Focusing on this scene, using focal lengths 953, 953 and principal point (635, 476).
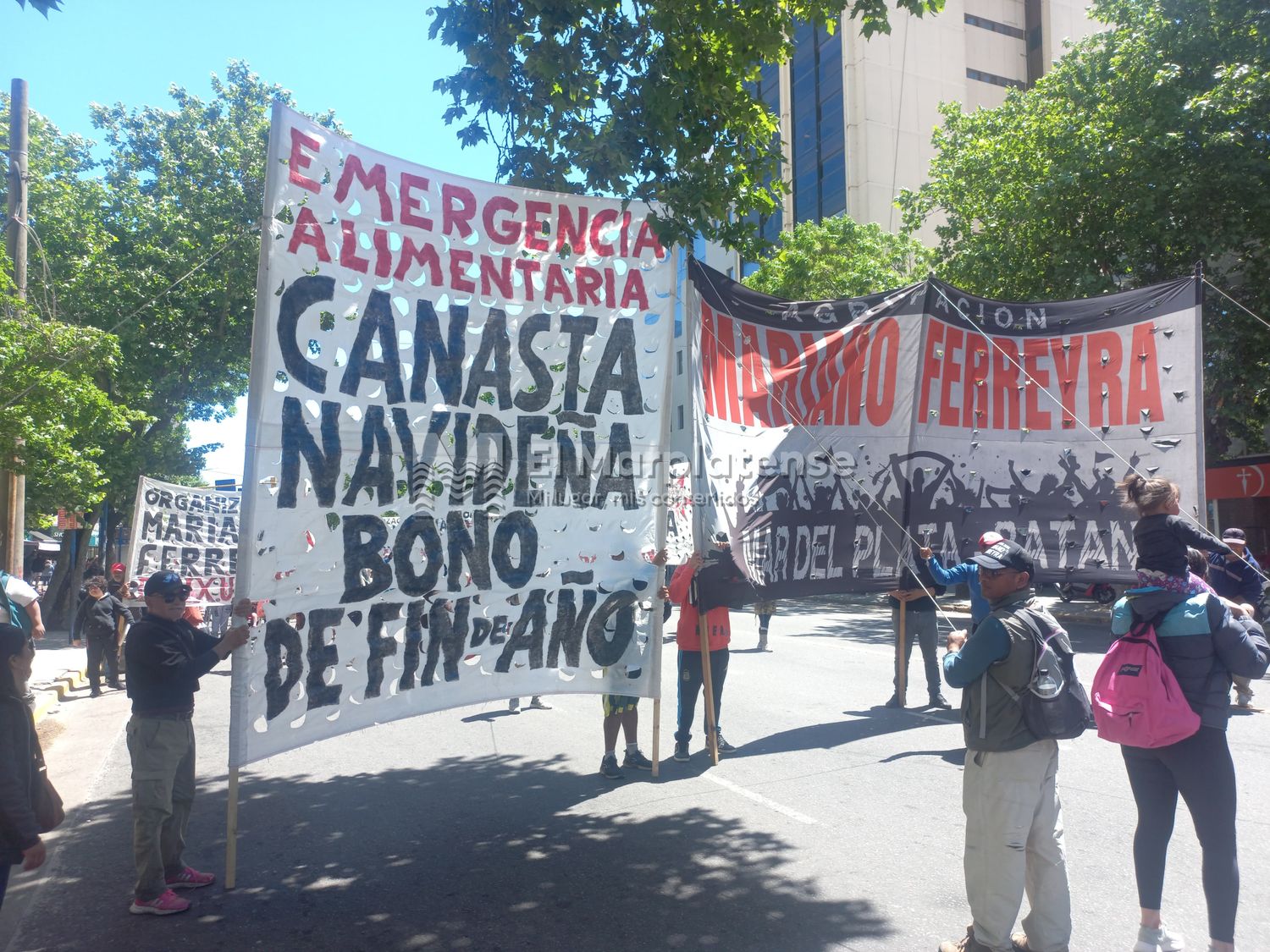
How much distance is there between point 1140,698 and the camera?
394 cm

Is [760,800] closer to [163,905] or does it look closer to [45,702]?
[163,905]

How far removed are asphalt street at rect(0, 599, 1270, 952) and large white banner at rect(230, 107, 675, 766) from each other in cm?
90

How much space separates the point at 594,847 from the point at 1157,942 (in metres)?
2.92

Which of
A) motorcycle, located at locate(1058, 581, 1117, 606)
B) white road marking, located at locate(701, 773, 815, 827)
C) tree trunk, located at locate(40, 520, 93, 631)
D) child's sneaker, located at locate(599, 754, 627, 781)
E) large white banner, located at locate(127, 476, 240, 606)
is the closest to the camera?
white road marking, located at locate(701, 773, 815, 827)

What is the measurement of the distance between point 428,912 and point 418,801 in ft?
6.63

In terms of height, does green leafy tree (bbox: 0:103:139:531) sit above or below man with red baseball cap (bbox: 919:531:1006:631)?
above

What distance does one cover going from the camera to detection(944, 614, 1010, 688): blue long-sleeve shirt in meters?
3.81

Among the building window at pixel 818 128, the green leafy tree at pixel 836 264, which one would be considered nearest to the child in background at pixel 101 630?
the green leafy tree at pixel 836 264

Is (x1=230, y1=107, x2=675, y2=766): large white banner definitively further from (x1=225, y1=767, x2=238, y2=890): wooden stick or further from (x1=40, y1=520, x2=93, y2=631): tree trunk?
(x1=40, y1=520, x2=93, y2=631): tree trunk

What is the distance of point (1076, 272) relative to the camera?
65.1 ft

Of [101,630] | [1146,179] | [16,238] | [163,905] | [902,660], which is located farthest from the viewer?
[1146,179]

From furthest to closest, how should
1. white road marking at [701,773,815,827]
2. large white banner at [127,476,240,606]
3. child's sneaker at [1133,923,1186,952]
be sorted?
1. large white banner at [127,476,240,606]
2. white road marking at [701,773,815,827]
3. child's sneaker at [1133,923,1186,952]

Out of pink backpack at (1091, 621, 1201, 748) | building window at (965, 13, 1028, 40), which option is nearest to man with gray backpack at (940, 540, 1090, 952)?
pink backpack at (1091, 621, 1201, 748)

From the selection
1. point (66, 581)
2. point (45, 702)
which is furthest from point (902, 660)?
point (66, 581)
